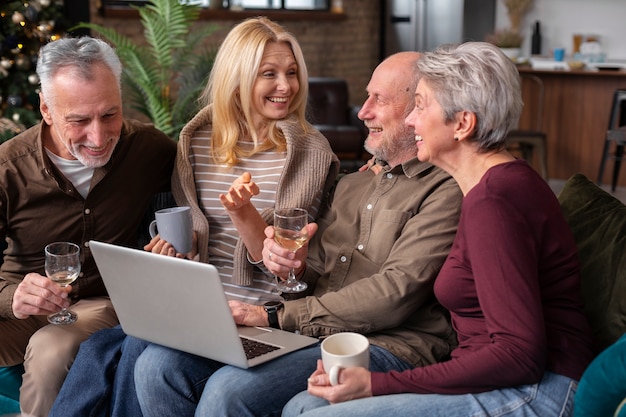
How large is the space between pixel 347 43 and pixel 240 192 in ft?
24.8

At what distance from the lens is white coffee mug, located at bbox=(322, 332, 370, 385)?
170cm

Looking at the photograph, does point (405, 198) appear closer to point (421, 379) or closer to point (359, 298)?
point (359, 298)

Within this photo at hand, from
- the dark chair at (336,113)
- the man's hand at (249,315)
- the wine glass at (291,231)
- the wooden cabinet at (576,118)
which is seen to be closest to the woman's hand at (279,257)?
the wine glass at (291,231)

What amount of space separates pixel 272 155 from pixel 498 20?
6.59m

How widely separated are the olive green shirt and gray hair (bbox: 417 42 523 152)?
0.32 m

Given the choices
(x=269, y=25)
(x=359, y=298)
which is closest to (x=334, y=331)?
(x=359, y=298)

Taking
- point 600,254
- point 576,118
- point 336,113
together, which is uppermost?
point 600,254

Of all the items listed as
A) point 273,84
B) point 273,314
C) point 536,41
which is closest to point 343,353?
point 273,314

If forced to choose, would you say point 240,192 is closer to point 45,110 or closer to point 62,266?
point 62,266

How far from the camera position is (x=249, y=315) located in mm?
2137

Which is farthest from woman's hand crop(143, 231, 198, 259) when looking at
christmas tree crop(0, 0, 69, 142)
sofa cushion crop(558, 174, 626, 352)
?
christmas tree crop(0, 0, 69, 142)

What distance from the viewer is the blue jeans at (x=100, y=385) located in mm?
2199

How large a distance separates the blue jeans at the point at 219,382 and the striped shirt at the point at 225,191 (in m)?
0.38

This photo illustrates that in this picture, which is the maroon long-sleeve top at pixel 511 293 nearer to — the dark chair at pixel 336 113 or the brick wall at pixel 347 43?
the dark chair at pixel 336 113
